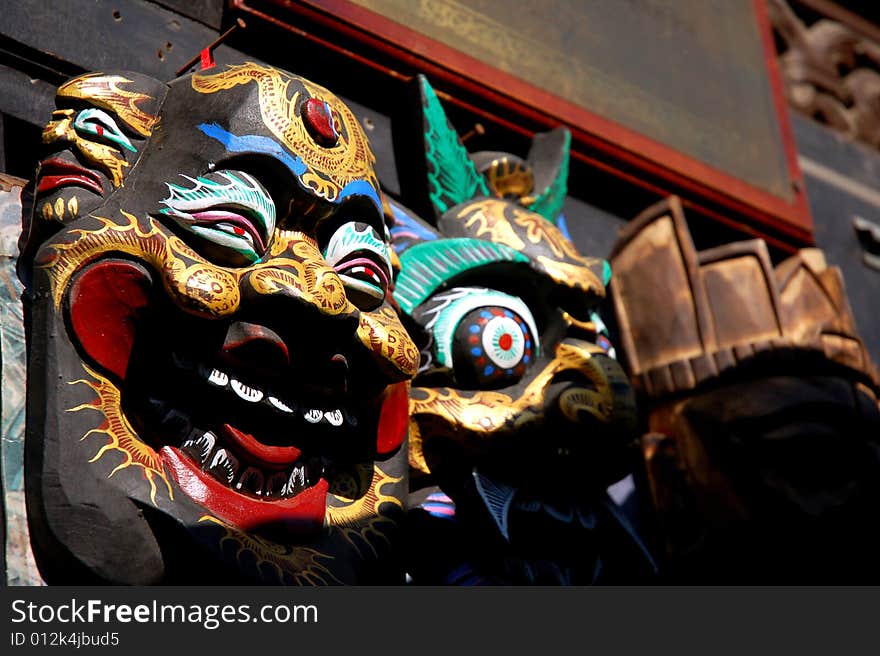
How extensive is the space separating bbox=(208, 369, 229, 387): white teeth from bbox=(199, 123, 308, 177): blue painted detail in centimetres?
33

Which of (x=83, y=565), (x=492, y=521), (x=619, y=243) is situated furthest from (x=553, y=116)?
(x=83, y=565)

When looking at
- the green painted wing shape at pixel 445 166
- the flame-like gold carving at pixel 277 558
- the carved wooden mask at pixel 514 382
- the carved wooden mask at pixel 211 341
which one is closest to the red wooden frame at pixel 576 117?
the green painted wing shape at pixel 445 166

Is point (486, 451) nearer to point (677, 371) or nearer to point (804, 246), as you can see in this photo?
point (677, 371)

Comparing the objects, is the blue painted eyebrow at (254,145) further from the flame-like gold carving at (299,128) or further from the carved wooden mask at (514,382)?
the carved wooden mask at (514,382)

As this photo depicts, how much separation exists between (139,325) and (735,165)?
6.89 feet

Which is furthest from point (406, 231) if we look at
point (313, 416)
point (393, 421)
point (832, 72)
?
point (832, 72)

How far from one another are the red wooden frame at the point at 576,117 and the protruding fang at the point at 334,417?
935 mm

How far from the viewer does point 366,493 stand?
2.13 m

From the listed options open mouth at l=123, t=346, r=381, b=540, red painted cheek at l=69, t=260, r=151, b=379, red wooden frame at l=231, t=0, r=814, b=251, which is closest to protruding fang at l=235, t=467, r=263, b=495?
open mouth at l=123, t=346, r=381, b=540

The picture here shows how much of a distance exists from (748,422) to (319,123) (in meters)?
1.14

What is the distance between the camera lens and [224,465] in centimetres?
196

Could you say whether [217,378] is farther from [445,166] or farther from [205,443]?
[445,166]

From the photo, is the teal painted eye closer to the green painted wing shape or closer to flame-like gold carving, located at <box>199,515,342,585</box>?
flame-like gold carving, located at <box>199,515,342,585</box>

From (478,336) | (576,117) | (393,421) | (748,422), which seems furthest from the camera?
(576,117)
